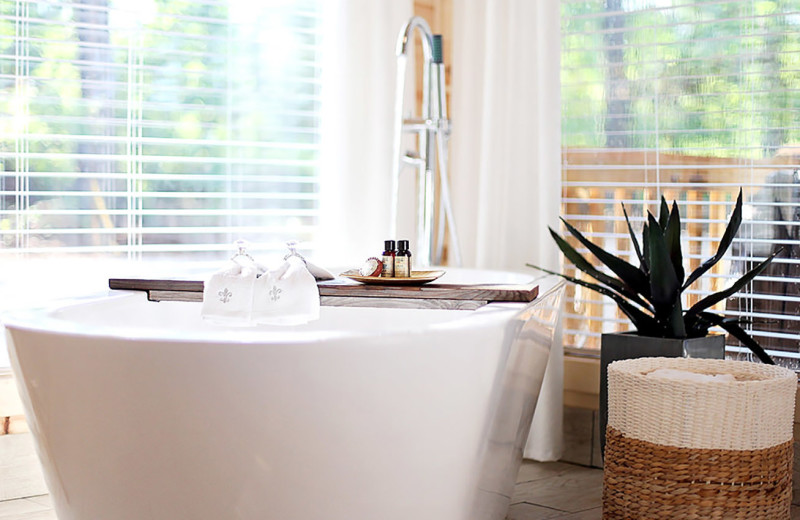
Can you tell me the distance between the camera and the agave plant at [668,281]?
247 cm

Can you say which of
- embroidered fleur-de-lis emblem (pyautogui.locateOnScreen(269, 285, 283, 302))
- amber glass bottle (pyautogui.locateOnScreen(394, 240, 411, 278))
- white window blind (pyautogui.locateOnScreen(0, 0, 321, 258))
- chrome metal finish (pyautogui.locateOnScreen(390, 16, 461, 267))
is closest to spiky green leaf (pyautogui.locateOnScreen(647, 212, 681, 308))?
amber glass bottle (pyautogui.locateOnScreen(394, 240, 411, 278))

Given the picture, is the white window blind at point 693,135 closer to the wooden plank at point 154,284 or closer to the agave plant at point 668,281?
the agave plant at point 668,281

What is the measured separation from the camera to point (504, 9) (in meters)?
3.25

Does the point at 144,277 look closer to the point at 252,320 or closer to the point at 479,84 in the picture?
the point at 252,320

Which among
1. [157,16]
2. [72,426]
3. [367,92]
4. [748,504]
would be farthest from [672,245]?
[157,16]

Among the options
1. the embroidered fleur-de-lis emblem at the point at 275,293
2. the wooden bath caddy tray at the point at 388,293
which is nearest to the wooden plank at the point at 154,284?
the wooden bath caddy tray at the point at 388,293

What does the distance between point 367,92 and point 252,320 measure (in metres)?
1.59

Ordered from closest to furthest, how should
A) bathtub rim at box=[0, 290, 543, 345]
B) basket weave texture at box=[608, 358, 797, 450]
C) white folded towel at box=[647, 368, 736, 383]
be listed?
bathtub rim at box=[0, 290, 543, 345] → basket weave texture at box=[608, 358, 797, 450] → white folded towel at box=[647, 368, 736, 383]

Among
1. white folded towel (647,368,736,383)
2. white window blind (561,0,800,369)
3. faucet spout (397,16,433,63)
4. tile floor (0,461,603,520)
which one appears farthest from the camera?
faucet spout (397,16,433,63)

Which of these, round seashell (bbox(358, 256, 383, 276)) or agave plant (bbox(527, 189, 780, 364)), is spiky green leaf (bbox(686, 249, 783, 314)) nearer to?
agave plant (bbox(527, 189, 780, 364))

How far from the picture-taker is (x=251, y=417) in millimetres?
1562

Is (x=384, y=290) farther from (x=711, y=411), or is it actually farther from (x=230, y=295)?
(x=711, y=411)

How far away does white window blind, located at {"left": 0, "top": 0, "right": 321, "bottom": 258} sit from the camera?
290 cm

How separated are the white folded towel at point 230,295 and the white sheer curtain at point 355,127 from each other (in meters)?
1.26
